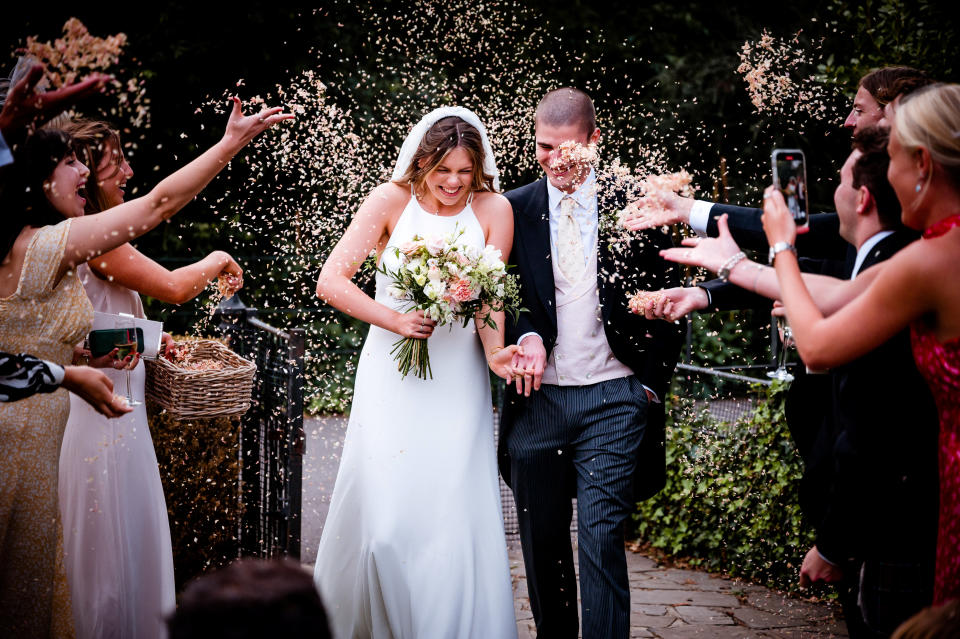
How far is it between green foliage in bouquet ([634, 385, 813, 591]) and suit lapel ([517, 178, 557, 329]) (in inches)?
80.0

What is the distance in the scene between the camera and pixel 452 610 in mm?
3639

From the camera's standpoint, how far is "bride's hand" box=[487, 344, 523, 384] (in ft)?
12.1

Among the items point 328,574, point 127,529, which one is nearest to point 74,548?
point 127,529

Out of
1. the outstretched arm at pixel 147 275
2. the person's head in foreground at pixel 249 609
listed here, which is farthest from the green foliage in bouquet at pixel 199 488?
the person's head in foreground at pixel 249 609

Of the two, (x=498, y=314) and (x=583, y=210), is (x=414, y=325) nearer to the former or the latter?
(x=498, y=314)

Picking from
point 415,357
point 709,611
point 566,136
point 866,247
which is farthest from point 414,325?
point 709,611

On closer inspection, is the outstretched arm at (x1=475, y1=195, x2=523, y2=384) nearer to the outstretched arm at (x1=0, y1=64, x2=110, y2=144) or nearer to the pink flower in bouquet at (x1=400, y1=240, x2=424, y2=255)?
the pink flower in bouquet at (x1=400, y1=240, x2=424, y2=255)

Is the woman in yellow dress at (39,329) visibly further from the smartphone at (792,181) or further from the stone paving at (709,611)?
the stone paving at (709,611)

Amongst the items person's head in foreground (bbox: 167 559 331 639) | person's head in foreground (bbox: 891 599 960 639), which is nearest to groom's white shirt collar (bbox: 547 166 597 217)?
person's head in foreground (bbox: 891 599 960 639)

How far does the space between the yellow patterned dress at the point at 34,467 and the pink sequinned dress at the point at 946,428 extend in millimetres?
2532

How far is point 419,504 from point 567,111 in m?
1.77

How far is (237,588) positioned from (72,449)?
6.89ft

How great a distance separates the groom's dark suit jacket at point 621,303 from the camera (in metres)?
3.79

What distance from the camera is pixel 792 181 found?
2.66m
